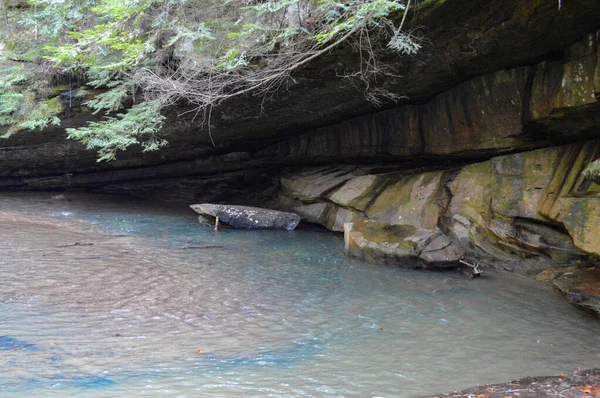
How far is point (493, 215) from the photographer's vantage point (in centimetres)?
1120

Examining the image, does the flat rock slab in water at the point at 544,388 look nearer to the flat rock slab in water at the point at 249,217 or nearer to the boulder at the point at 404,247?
Answer: the boulder at the point at 404,247

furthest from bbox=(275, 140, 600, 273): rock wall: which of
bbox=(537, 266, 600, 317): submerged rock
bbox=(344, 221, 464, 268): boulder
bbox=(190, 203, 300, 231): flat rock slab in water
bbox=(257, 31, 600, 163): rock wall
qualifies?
bbox=(190, 203, 300, 231): flat rock slab in water

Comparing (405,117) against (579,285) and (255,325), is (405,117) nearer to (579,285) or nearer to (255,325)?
(579,285)

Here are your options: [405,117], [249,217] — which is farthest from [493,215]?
[249,217]

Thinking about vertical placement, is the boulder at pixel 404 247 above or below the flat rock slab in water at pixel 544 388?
above

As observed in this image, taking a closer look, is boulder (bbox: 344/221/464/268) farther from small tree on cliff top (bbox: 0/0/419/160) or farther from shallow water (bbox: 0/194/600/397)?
small tree on cliff top (bbox: 0/0/419/160)

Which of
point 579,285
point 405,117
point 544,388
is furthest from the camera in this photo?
point 405,117

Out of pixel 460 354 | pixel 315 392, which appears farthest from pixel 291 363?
pixel 460 354

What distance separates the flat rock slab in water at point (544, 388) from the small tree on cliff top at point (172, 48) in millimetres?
5304

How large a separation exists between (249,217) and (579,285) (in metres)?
9.66

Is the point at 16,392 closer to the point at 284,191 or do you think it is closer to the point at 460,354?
the point at 460,354

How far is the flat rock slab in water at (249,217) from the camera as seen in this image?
15.3m

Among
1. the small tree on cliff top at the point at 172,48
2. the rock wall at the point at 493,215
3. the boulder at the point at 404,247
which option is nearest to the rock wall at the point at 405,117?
the rock wall at the point at 493,215

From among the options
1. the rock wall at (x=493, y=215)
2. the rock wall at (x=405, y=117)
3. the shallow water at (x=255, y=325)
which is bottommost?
the shallow water at (x=255, y=325)
